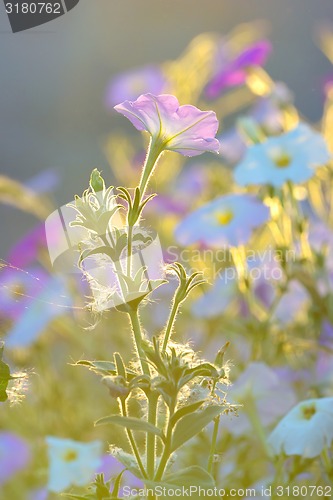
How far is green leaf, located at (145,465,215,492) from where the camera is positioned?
1.11 ft

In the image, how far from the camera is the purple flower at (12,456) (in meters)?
0.79

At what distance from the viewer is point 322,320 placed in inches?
25.5

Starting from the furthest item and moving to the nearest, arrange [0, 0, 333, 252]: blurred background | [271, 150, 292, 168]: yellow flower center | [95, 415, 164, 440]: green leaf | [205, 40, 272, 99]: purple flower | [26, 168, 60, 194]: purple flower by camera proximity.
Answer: [0, 0, 333, 252]: blurred background → [26, 168, 60, 194]: purple flower → [205, 40, 272, 99]: purple flower → [271, 150, 292, 168]: yellow flower center → [95, 415, 164, 440]: green leaf

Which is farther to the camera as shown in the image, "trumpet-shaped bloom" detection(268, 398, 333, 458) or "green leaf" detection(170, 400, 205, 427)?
"trumpet-shaped bloom" detection(268, 398, 333, 458)

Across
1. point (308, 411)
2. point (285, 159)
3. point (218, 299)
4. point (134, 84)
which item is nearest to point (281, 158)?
point (285, 159)

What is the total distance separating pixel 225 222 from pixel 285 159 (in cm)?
9

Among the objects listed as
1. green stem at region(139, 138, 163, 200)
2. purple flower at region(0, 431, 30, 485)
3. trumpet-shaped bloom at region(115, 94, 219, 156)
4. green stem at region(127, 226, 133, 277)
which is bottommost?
purple flower at region(0, 431, 30, 485)

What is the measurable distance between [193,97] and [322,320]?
12.7 inches

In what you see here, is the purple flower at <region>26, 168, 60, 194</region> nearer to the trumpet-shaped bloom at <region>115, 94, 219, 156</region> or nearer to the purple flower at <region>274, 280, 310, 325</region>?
the purple flower at <region>274, 280, 310, 325</region>

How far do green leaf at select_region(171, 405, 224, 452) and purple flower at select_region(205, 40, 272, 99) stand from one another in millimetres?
570

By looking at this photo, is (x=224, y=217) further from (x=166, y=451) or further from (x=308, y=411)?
(x=166, y=451)

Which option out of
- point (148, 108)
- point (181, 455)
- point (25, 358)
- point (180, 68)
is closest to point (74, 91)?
point (180, 68)

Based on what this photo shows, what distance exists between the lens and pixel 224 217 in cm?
78

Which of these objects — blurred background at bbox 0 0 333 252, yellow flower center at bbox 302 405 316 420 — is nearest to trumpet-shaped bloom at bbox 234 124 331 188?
yellow flower center at bbox 302 405 316 420
